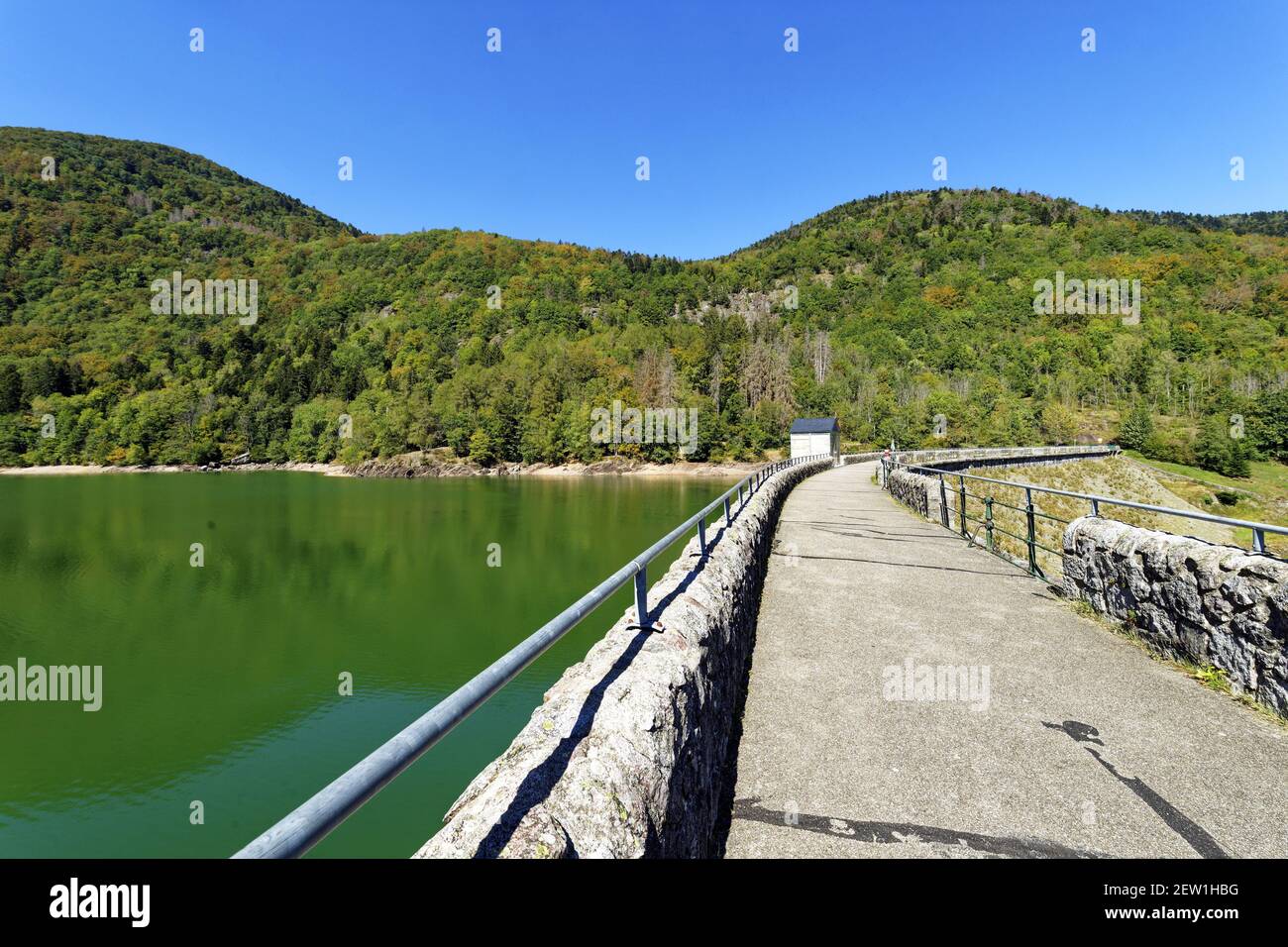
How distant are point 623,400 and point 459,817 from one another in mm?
98632

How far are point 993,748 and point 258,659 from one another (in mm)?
15907

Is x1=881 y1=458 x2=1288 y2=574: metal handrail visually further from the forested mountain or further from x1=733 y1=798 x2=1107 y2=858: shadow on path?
the forested mountain

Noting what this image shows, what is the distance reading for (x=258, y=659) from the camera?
48.1ft

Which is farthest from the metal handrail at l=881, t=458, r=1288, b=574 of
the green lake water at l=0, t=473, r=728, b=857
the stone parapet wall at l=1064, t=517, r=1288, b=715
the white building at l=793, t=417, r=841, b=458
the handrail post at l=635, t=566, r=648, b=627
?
the white building at l=793, t=417, r=841, b=458

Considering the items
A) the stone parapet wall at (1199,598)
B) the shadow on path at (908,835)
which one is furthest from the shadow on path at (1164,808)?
the stone parapet wall at (1199,598)

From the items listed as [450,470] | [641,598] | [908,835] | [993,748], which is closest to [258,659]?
[641,598]

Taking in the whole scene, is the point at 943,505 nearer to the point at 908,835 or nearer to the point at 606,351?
the point at 908,835

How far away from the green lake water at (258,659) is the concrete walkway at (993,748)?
542 centimetres

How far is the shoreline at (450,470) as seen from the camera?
282 ft

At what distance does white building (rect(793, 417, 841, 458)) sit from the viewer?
5984 cm

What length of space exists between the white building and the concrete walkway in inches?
2102

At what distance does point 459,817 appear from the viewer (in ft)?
6.70

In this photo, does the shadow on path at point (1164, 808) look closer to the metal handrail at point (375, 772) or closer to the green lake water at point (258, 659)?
the metal handrail at point (375, 772)
